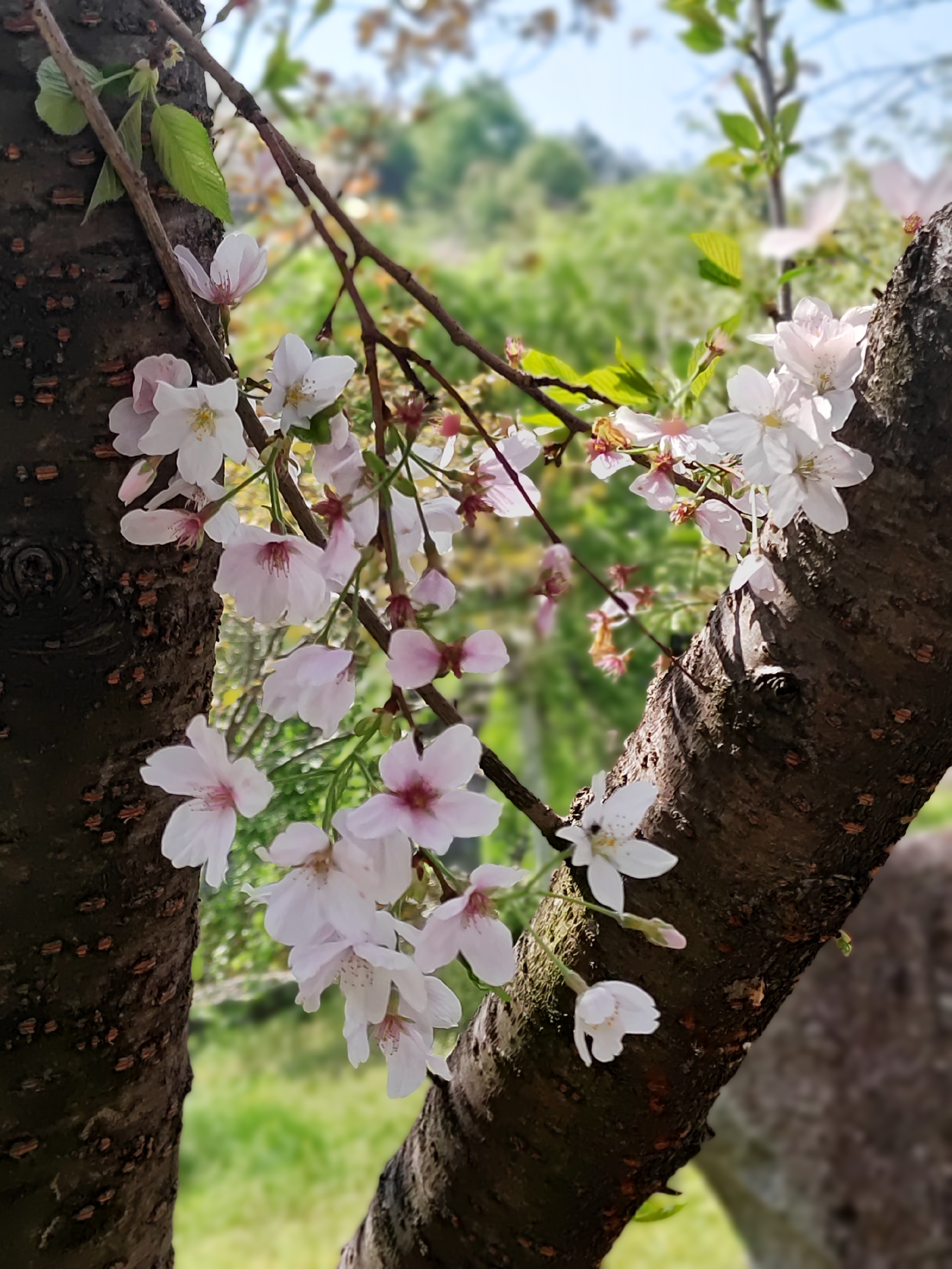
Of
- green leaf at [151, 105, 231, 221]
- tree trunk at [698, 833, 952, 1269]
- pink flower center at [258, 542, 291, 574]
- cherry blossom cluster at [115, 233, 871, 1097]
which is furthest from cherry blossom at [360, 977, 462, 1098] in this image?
tree trunk at [698, 833, 952, 1269]

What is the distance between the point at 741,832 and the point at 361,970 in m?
0.14

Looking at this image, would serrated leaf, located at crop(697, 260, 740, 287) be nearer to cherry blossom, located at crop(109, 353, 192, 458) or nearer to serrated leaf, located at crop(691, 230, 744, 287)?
serrated leaf, located at crop(691, 230, 744, 287)

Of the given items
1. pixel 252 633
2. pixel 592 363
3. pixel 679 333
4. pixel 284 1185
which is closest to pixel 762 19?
pixel 679 333

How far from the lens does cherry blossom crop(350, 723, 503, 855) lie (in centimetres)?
22

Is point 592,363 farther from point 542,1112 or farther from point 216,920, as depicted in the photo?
point 542,1112

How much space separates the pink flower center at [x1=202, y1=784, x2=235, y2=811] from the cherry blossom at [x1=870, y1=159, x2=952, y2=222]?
0.30m

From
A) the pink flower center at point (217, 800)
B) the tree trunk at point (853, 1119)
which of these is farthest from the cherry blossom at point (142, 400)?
the tree trunk at point (853, 1119)

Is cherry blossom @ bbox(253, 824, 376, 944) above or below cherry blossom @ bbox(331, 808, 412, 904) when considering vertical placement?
below

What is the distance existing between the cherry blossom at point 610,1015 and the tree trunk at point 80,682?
0.16 m

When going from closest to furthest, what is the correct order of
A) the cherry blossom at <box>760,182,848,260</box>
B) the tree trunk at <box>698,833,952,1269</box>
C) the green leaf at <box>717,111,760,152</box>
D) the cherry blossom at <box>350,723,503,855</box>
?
the cherry blossom at <box>350,723,503,855</box> → the cherry blossom at <box>760,182,848,260</box> → the green leaf at <box>717,111,760,152</box> → the tree trunk at <box>698,833,952,1269</box>

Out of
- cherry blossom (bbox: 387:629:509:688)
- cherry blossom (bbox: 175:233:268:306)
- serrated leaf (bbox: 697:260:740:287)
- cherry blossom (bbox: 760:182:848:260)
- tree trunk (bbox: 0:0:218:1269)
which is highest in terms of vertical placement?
cherry blossom (bbox: 760:182:848:260)

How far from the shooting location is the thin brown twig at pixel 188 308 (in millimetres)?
263

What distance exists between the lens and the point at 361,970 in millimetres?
234

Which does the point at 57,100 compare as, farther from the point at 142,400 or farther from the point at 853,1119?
the point at 853,1119
